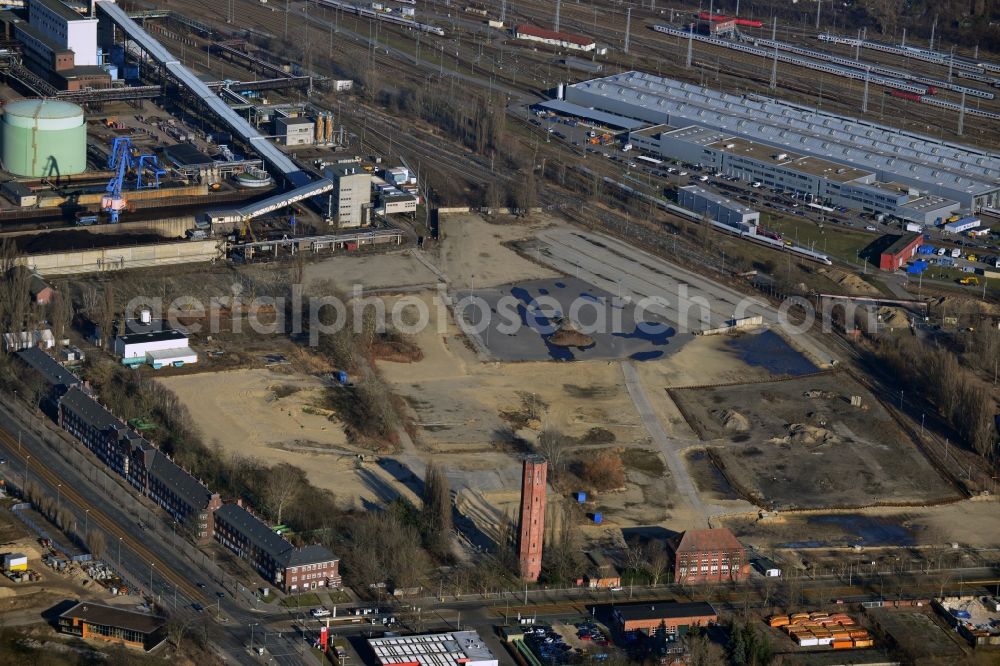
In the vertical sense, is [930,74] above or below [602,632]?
above

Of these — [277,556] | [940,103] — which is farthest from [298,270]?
[940,103]

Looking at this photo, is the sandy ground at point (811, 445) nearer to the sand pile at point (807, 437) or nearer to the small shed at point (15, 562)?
the sand pile at point (807, 437)

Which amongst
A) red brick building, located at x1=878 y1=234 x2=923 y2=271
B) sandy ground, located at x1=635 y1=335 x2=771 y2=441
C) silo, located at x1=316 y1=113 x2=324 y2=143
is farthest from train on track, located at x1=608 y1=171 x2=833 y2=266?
silo, located at x1=316 y1=113 x2=324 y2=143

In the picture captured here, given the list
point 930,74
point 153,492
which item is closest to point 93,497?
point 153,492

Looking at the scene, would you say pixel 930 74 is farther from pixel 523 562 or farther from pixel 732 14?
pixel 523 562

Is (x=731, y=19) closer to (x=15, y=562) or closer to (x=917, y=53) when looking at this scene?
(x=917, y=53)
